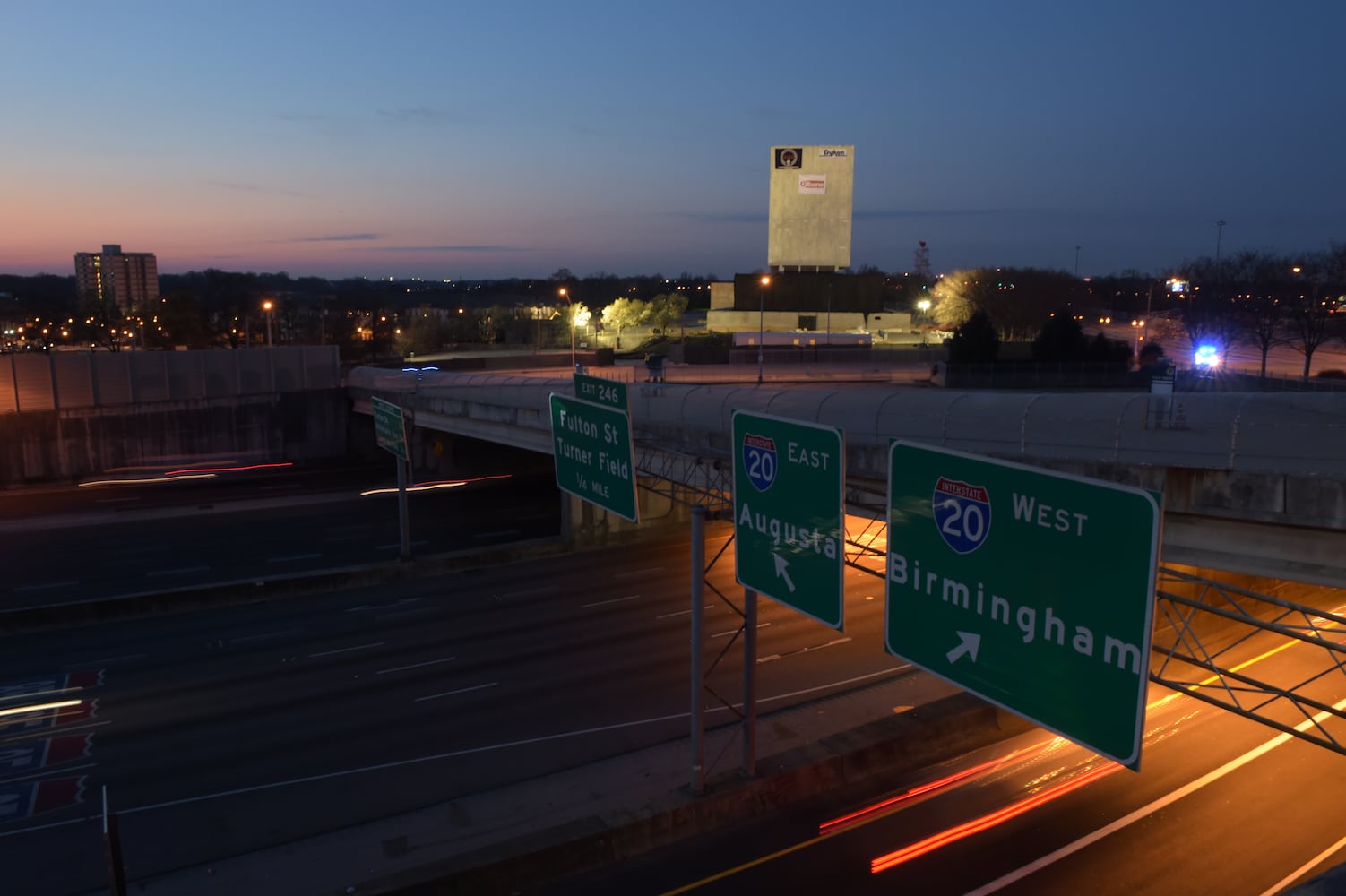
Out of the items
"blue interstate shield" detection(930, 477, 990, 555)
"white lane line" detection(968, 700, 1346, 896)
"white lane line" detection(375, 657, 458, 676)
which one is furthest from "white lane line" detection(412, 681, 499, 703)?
"blue interstate shield" detection(930, 477, 990, 555)

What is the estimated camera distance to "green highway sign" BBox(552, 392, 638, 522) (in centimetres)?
1310

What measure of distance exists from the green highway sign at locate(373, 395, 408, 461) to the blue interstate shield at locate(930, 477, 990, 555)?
20.5m

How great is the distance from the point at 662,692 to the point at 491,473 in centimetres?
2729

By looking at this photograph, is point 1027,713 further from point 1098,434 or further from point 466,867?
point 1098,434

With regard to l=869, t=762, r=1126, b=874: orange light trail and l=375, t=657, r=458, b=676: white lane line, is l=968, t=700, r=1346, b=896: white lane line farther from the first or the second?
Answer: l=375, t=657, r=458, b=676: white lane line

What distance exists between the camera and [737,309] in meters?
83.2

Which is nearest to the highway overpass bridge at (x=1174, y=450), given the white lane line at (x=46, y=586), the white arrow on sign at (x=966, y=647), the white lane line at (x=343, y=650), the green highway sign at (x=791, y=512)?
the green highway sign at (x=791, y=512)

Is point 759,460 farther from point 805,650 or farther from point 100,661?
point 100,661

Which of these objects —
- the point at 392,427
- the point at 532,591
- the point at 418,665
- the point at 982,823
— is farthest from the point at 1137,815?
the point at 392,427

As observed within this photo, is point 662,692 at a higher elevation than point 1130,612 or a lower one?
lower

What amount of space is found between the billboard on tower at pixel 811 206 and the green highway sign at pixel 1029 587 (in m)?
79.2

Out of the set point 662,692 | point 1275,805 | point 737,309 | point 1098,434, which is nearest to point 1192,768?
point 1275,805

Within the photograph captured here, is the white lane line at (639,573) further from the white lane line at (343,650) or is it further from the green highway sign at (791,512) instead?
the green highway sign at (791,512)

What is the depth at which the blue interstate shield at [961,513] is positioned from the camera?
6.84 metres
